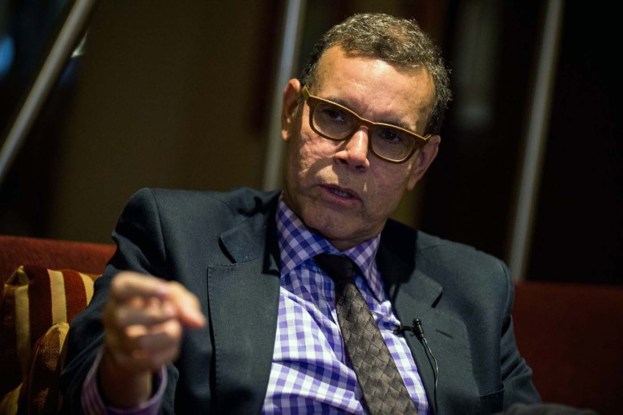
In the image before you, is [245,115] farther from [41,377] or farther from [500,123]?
[41,377]

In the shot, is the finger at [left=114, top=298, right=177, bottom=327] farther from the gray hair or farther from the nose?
the gray hair

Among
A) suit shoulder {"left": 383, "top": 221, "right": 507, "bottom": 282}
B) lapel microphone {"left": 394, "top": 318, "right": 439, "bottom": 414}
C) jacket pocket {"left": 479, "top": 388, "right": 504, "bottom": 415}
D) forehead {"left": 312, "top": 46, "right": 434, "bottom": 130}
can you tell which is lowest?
jacket pocket {"left": 479, "top": 388, "right": 504, "bottom": 415}

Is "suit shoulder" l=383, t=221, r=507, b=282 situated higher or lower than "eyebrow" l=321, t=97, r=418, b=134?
lower

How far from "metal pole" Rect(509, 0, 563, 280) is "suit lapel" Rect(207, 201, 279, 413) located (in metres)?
2.11

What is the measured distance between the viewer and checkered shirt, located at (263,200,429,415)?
1611 mm

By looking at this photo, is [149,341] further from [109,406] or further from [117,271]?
[117,271]

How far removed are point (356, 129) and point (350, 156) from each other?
0.25ft

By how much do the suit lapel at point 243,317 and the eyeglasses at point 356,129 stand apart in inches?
11.9

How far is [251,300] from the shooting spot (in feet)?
5.40

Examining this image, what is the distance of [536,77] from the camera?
3.66 meters

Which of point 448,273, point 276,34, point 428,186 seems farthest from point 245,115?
point 448,273

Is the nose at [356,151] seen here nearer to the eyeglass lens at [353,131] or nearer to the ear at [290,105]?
the eyeglass lens at [353,131]

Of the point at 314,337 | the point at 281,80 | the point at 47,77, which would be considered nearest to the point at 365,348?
the point at 314,337

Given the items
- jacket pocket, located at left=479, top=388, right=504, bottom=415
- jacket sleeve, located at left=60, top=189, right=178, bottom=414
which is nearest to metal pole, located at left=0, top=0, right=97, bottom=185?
jacket sleeve, located at left=60, top=189, right=178, bottom=414
